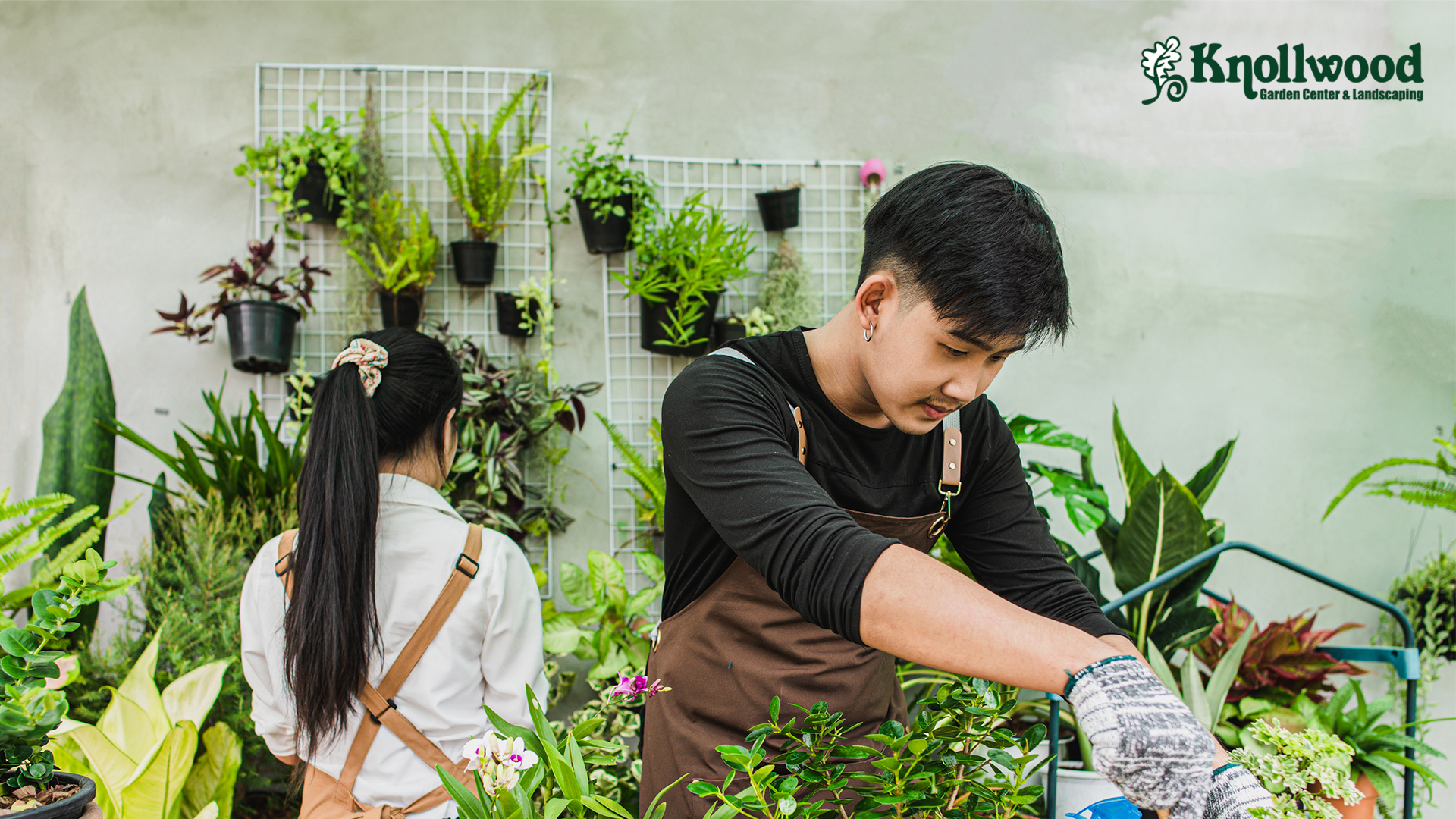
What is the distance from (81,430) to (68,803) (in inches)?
96.1

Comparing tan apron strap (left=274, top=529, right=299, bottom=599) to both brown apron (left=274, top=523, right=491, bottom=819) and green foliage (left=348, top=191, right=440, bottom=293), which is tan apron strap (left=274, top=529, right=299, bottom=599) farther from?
green foliage (left=348, top=191, right=440, bottom=293)

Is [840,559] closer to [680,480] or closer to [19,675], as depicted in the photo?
[680,480]

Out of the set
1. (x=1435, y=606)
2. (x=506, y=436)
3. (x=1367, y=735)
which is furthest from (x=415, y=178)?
(x=1435, y=606)

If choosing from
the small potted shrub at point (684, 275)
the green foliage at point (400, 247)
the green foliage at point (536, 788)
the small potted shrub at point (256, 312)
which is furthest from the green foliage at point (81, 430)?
the green foliage at point (536, 788)

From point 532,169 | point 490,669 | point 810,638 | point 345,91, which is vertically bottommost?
point 490,669

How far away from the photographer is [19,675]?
68 centimetres

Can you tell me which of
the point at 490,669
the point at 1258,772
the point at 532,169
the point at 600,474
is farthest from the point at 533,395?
the point at 1258,772

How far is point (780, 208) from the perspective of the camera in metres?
2.73

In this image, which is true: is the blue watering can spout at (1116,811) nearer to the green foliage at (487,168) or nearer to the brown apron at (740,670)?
the brown apron at (740,670)

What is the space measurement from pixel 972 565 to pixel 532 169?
2.10 meters

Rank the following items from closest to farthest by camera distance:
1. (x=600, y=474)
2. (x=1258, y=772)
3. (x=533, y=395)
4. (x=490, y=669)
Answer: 1. (x=1258, y=772)
2. (x=490, y=669)
3. (x=533, y=395)
4. (x=600, y=474)

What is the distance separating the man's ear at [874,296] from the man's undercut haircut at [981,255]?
26mm

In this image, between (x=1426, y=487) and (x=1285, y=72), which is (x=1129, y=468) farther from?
(x=1285, y=72)

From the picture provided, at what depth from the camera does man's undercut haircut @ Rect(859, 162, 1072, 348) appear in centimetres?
89
